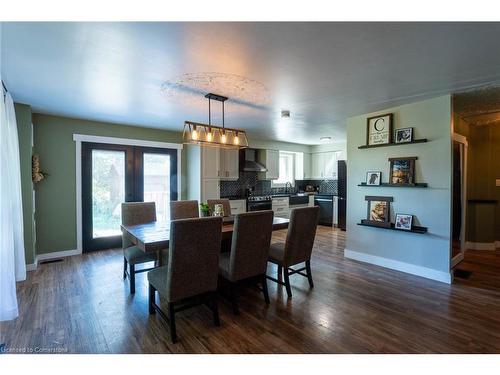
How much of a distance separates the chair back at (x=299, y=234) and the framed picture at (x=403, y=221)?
1.42 m

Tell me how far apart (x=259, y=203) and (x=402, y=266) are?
3.23 meters

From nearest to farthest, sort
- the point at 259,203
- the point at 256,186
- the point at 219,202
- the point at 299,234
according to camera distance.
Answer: the point at 299,234
the point at 219,202
the point at 259,203
the point at 256,186

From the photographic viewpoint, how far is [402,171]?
3438 millimetres

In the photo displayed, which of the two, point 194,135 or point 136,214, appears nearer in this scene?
point 194,135

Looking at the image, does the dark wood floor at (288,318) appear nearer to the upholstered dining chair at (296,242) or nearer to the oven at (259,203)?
the upholstered dining chair at (296,242)

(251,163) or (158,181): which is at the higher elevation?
(251,163)

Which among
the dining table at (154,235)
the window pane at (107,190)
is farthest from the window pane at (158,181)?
the dining table at (154,235)

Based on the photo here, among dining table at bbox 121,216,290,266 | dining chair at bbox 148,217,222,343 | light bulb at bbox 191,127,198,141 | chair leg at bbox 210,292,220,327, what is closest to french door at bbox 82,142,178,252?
dining table at bbox 121,216,290,266

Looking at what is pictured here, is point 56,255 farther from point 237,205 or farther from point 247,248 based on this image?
point 247,248

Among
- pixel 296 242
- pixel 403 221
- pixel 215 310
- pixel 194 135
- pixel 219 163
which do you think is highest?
pixel 194 135

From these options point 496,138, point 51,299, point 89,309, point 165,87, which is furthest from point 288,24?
point 496,138

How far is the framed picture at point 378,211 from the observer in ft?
11.8

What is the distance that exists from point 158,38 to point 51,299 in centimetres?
279

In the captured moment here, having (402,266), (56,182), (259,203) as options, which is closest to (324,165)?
(259,203)
